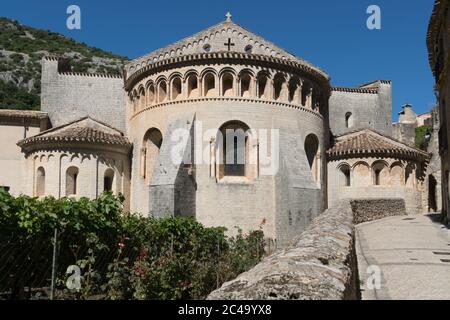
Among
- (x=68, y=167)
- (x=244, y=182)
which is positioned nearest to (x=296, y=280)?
(x=244, y=182)

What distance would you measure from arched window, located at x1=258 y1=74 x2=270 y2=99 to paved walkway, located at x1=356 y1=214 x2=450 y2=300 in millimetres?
7183

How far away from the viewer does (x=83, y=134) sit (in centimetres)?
2228

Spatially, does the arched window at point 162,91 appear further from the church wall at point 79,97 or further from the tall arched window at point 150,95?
the church wall at point 79,97

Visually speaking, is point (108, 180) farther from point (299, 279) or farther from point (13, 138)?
point (299, 279)

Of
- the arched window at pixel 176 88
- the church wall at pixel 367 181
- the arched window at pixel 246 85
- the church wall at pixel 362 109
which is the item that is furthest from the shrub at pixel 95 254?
the church wall at pixel 362 109

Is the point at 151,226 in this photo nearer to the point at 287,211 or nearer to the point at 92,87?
the point at 287,211

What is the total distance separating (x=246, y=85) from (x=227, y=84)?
870 mm

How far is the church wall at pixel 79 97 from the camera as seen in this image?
27562mm

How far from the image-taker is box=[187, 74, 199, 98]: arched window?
20719 millimetres

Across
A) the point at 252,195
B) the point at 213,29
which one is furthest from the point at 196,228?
the point at 213,29

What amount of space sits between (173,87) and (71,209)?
1115 centimetres

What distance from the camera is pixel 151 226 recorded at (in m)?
14.2

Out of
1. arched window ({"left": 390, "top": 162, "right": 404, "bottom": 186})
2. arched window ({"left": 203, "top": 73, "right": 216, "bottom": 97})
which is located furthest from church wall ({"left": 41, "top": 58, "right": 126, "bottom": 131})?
arched window ({"left": 390, "top": 162, "right": 404, "bottom": 186})
